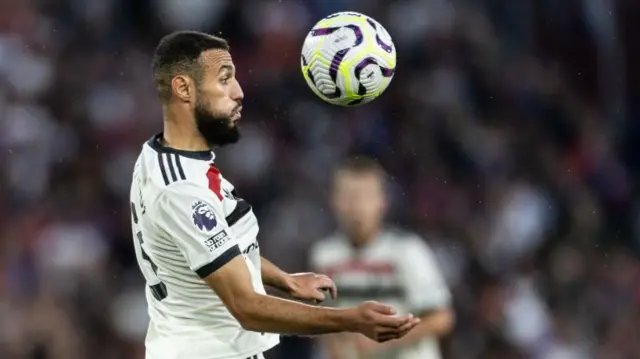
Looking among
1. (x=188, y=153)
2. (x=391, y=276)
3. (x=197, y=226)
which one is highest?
(x=188, y=153)

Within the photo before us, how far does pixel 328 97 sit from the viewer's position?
575cm

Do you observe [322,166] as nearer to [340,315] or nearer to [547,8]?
[547,8]

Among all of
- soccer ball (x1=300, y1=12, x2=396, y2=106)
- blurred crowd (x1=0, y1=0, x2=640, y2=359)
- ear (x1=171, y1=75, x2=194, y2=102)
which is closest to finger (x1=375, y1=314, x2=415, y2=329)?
ear (x1=171, y1=75, x2=194, y2=102)

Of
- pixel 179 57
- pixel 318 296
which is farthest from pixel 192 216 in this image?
pixel 318 296

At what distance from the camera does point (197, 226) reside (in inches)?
190

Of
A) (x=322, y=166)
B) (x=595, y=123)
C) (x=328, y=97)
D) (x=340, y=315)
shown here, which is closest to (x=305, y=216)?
(x=322, y=166)

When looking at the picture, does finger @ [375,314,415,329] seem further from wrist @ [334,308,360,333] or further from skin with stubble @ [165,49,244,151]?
skin with stubble @ [165,49,244,151]

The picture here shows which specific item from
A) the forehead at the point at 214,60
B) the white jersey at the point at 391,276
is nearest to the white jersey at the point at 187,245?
the forehead at the point at 214,60

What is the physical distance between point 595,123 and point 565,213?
1.28 metres

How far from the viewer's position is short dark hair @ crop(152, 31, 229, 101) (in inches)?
201

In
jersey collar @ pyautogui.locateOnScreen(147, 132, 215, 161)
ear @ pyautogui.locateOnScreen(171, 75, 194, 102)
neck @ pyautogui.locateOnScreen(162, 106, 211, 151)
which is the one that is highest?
ear @ pyautogui.locateOnScreen(171, 75, 194, 102)

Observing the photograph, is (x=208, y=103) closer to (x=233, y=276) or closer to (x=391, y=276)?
(x=233, y=276)

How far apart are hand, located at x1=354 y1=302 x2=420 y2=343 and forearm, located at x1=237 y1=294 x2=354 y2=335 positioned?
3.8 inches

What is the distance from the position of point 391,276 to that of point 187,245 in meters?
2.73
